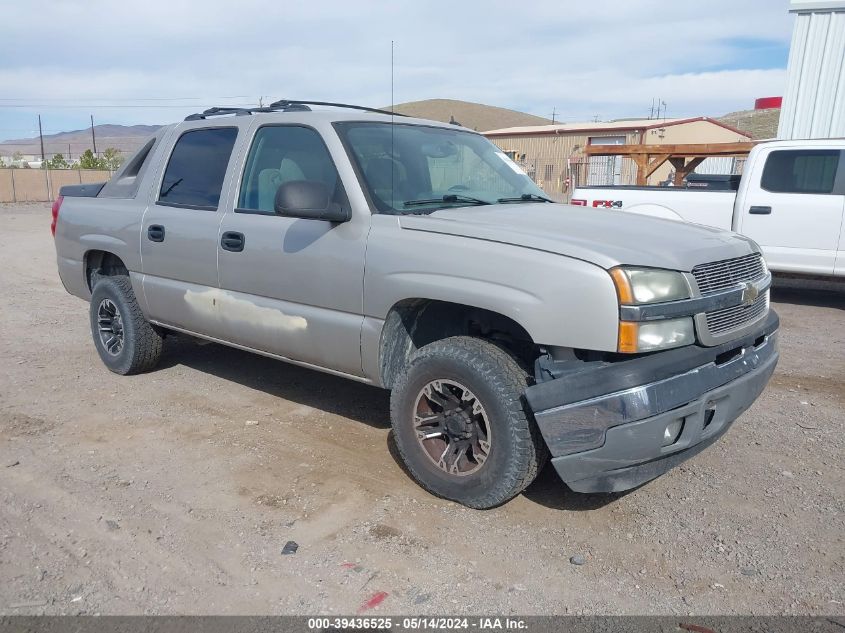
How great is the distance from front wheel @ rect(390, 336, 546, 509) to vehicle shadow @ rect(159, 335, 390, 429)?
1.07 meters

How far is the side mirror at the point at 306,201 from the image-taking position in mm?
3594

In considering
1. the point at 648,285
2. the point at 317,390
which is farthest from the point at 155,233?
the point at 648,285

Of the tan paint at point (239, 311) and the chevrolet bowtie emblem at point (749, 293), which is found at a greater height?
the chevrolet bowtie emblem at point (749, 293)

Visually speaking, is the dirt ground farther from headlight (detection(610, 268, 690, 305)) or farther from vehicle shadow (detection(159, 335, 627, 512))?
headlight (detection(610, 268, 690, 305))

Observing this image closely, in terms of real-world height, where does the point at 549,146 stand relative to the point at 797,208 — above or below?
above

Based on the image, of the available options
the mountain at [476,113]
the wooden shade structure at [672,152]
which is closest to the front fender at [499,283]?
the wooden shade structure at [672,152]

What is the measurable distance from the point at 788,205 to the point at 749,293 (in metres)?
5.85

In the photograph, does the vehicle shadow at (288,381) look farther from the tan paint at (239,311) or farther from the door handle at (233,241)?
the door handle at (233,241)

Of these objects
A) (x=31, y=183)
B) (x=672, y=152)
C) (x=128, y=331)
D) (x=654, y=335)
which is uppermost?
(x=672, y=152)

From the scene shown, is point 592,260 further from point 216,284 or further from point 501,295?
point 216,284

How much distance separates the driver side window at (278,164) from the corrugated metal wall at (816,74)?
13.2 meters

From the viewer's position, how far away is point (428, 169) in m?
4.17

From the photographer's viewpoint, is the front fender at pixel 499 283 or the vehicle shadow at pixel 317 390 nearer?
the front fender at pixel 499 283

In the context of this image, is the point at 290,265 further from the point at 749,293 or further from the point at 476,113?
the point at 476,113
